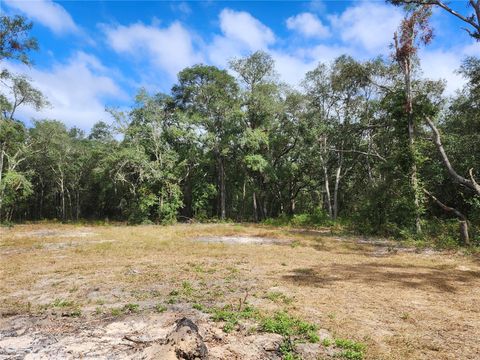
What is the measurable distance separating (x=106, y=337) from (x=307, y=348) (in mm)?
3063

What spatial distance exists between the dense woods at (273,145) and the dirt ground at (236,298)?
8.57 meters

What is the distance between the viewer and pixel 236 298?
7.36 metres

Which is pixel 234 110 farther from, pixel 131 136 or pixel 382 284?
pixel 382 284

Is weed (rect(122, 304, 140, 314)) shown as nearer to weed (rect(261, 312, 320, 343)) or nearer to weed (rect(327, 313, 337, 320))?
weed (rect(261, 312, 320, 343))

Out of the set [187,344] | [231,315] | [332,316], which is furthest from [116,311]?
[332,316]

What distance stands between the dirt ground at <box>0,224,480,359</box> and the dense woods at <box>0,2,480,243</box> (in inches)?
337

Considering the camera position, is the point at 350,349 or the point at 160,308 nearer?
the point at 350,349

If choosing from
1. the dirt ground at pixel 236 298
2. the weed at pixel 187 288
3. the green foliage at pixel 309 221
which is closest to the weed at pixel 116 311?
the dirt ground at pixel 236 298

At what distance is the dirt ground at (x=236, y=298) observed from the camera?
5152mm

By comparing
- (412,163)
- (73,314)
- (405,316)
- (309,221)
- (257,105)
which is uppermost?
(257,105)

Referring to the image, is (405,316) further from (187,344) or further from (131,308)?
(131,308)

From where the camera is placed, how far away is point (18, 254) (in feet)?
45.1

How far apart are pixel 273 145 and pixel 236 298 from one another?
27.8m

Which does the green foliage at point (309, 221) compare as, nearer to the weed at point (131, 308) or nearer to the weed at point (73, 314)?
the weed at point (131, 308)
